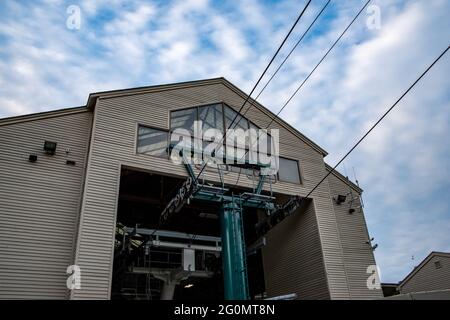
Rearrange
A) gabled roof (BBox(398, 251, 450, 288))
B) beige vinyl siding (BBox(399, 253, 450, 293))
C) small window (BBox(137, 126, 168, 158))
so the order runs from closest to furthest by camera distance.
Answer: small window (BBox(137, 126, 168, 158)) < beige vinyl siding (BBox(399, 253, 450, 293)) < gabled roof (BBox(398, 251, 450, 288))

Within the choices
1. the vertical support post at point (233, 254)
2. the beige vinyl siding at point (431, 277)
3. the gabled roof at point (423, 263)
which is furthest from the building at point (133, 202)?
the beige vinyl siding at point (431, 277)

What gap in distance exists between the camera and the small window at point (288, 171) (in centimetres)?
1421

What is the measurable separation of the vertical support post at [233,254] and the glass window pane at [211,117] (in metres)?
3.20

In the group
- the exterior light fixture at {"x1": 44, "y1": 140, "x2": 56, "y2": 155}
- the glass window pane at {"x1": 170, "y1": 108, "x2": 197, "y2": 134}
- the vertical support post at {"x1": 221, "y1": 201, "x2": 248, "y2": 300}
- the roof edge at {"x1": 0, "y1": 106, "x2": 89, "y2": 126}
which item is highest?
the glass window pane at {"x1": 170, "y1": 108, "x2": 197, "y2": 134}

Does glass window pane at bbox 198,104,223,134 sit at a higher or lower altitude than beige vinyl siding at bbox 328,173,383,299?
higher

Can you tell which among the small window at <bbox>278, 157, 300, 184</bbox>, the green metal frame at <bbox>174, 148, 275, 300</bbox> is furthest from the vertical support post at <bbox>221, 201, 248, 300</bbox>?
the small window at <bbox>278, 157, 300, 184</bbox>

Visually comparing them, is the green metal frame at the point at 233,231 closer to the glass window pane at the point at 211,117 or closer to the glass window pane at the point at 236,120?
the glass window pane at the point at 211,117

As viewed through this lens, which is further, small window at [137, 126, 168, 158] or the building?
small window at [137, 126, 168, 158]

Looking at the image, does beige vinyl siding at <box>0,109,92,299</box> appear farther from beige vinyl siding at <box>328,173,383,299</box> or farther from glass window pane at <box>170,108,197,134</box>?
beige vinyl siding at <box>328,173,383,299</box>

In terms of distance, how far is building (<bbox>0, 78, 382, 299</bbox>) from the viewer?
31.8 feet

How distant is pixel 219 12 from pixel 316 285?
9.96 m

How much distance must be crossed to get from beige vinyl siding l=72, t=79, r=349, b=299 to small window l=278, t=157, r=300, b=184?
25 centimetres

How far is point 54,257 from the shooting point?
979 cm
